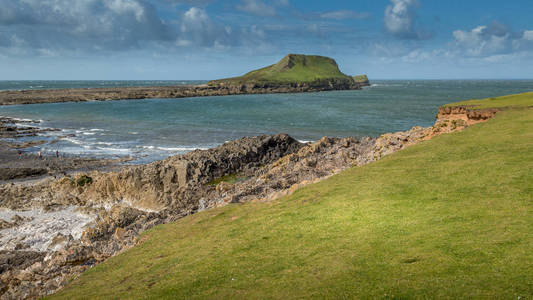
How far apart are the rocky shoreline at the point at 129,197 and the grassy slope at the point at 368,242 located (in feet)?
10.8

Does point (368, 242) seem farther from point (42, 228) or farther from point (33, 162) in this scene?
point (33, 162)

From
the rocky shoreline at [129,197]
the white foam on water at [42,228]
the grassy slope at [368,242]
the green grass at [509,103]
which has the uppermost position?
the green grass at [509,103]

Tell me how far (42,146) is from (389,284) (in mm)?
66186

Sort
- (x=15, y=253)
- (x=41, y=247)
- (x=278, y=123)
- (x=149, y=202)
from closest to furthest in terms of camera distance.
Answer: (x=15, y=253) → (x=41, y=247) → (x=149, y=202) → (x=278, y=123)

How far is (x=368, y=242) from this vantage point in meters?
11.9

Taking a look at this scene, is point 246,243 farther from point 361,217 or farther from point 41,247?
point 41,247

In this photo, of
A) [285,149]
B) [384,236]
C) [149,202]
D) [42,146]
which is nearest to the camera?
[384,236]

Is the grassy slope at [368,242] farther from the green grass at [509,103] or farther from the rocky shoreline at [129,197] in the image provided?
the green grass at [509,103]

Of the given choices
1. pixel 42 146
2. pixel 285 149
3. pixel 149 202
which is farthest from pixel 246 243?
pixel 42 146

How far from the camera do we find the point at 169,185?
1233 inches

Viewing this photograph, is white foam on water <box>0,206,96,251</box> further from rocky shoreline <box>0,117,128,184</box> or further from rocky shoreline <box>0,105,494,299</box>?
rocky shoreline <box>0,117,128,184</box>

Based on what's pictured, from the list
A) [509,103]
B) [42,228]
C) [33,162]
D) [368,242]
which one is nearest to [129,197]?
[42,228]

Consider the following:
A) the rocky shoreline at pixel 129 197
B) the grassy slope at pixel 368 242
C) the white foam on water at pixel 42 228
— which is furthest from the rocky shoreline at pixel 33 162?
the grassy slope at pixel 368 242

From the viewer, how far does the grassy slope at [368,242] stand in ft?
31.4
